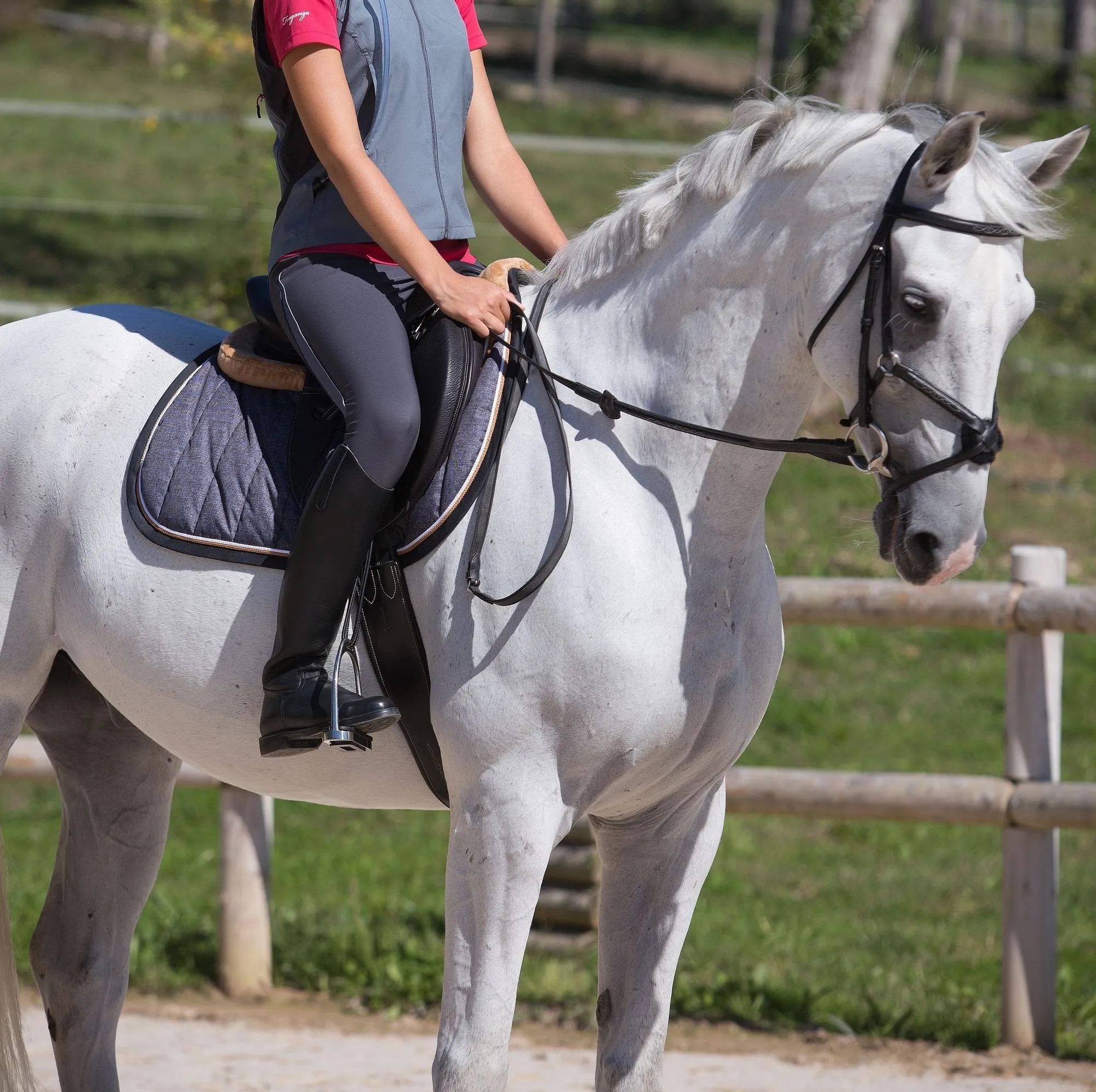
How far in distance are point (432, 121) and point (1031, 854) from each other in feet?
9.53

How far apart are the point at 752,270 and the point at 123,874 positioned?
200 centimetres

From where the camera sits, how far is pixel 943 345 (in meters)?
2.31

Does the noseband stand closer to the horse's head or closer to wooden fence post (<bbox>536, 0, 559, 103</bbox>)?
the horse's head

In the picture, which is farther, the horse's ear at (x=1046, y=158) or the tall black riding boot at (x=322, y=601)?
the tall black riding boot at (x=322, y=601)

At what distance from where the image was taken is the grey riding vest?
2.77m

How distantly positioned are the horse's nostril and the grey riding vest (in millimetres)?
1128

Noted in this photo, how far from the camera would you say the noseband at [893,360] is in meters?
2.30

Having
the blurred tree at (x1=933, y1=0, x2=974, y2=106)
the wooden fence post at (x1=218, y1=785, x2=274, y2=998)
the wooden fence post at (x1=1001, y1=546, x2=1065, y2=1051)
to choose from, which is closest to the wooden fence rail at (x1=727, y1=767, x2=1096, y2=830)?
the wooden fence post at (x1=1001, y1=546, x2=1065, y2=1051)

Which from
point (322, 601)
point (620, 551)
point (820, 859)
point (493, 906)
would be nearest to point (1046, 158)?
point (620, 551)

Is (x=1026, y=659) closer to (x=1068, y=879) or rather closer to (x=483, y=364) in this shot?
(x=1068, y=879)

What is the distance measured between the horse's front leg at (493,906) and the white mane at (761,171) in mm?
985

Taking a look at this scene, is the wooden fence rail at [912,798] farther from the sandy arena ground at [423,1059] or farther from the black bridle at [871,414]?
the black bridle at [871,414]

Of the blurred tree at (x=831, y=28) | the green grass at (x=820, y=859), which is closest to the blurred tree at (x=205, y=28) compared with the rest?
the green grass at (x=820, y=859)

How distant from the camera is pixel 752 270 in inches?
100
